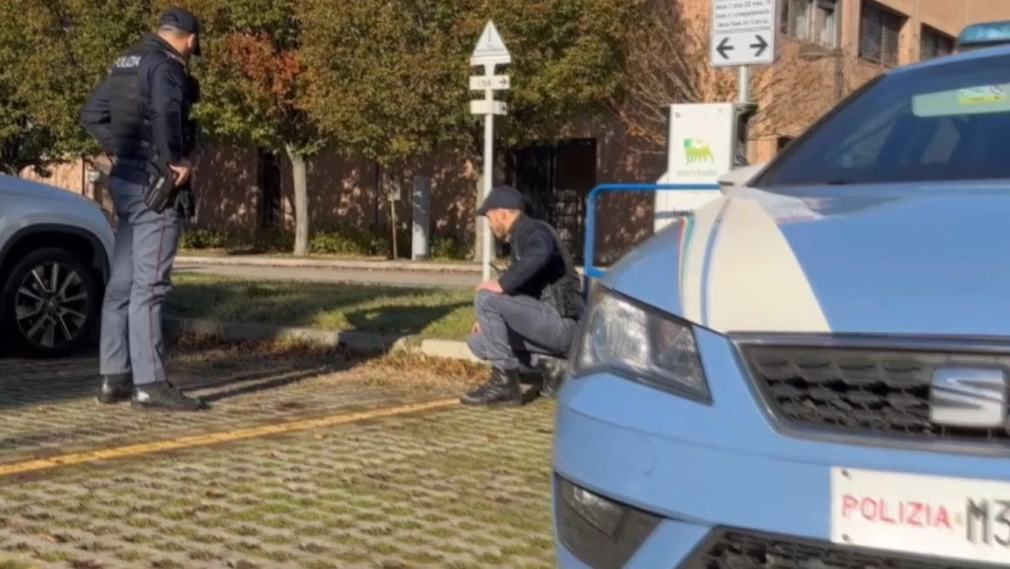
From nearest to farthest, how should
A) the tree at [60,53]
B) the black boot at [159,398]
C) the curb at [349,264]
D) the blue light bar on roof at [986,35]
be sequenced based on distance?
the blue light bar on roof at [986,35]
the black boot at [159,398]
the curb at [349,264]
the tree at [60,53]

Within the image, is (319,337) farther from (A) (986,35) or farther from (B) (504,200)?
(A) (986,35)

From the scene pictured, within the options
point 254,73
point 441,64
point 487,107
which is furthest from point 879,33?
point 487,107

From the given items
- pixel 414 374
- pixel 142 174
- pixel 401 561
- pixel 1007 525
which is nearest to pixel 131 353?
pixel 142 174

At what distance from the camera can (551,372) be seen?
7270 millimetres

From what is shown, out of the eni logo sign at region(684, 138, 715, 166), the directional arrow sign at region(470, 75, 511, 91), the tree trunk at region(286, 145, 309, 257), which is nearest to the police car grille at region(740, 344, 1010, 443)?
the eni logo sign at region(684, 138, 715, 166)

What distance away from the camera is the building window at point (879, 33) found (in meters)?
31.1

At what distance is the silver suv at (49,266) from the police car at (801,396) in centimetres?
615

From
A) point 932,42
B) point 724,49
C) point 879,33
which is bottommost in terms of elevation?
point 724,49

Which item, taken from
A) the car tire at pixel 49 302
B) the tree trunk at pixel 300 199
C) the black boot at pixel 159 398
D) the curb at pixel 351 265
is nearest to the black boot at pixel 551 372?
the black boot at pixel 159 398

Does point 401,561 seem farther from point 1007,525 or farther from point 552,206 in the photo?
point 552,206

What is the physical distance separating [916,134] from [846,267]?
1556mm

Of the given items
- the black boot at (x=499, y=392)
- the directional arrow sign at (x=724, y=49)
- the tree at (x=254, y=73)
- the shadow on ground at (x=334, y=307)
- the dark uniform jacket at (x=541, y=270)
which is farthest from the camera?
the tree at (x=254, y=73)

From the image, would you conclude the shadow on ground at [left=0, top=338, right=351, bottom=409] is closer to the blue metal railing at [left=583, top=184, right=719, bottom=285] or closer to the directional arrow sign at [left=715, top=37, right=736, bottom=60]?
the blue metal railing at [left=583, top=184, right=719, bottom=285]

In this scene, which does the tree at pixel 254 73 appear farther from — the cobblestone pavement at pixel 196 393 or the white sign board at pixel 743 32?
the white sign board at pixel 743 32
